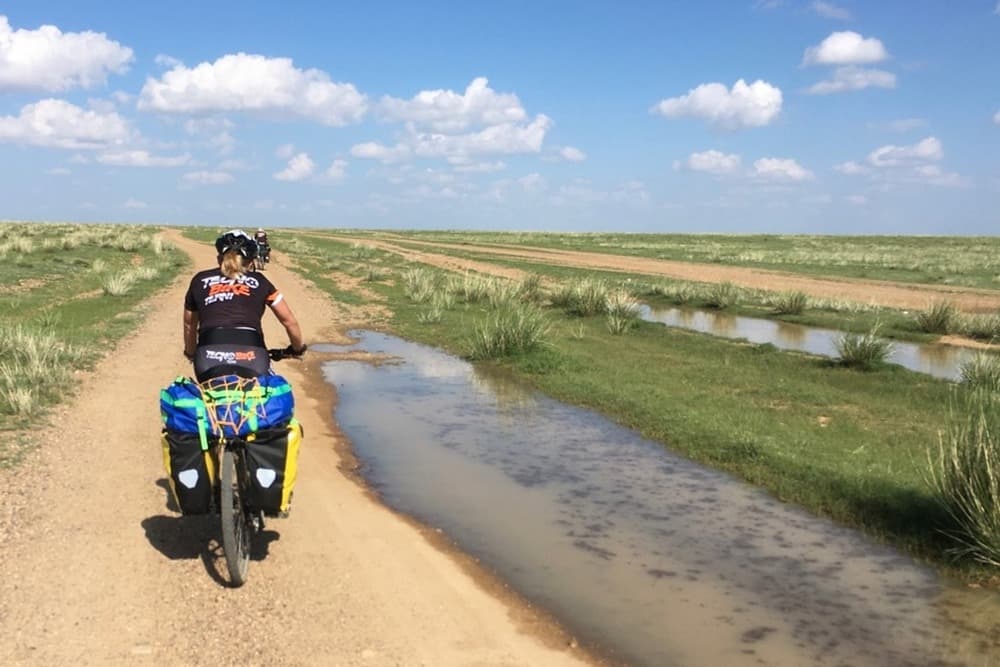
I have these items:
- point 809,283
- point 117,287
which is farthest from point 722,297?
point 117,287

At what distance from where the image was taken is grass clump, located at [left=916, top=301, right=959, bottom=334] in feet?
65.8

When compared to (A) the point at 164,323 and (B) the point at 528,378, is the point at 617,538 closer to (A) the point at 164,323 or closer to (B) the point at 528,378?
(B) the point at 528,378

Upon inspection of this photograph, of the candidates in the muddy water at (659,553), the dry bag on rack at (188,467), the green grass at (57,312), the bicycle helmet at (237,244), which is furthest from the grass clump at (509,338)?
the dry bag on rack at (188,467)

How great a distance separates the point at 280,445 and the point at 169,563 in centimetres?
128

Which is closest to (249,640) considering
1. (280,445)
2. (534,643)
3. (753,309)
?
(280,445)

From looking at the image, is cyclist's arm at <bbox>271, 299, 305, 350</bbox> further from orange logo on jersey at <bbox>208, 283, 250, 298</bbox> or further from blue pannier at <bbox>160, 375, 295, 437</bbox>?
blue pannier at <bbox>160, 375, 295, 437</bbox>

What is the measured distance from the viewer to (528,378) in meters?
14.2

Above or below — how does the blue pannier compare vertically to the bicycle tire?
above

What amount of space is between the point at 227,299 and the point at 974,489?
5.83 meters

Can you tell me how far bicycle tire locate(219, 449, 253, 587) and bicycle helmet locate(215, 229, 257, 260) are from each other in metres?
1.42

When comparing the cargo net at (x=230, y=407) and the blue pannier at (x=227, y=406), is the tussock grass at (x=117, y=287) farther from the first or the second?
the cargo net at (x=230, y=407)

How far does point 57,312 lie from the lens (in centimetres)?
1936

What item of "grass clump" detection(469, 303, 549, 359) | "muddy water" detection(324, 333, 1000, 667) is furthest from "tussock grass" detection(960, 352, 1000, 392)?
"grass clump" detection(469, 303, 549, 359)

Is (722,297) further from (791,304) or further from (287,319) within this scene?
(287,319)
